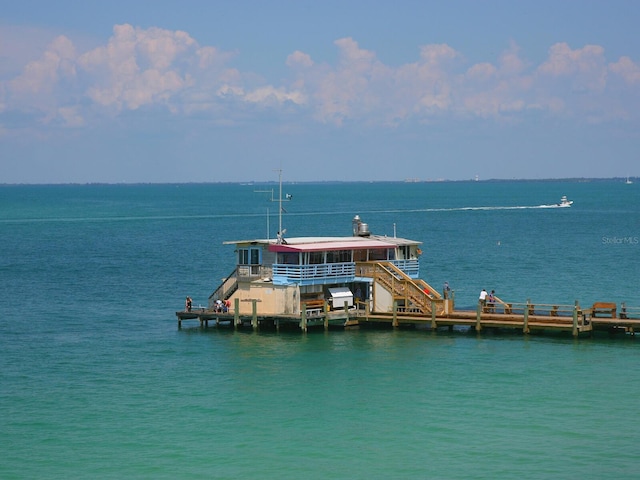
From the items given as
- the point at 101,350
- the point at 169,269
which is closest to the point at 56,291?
the point at 169,269

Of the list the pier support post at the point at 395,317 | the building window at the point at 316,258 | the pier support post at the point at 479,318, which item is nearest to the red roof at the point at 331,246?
the building window at the point at 316,258

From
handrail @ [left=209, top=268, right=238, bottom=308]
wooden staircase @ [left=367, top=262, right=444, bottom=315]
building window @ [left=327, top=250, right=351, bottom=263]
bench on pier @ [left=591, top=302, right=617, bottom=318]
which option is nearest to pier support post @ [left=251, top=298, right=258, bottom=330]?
handrail @ [left=209, top=268, right=238, bottom=308]

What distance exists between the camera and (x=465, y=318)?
56781mm

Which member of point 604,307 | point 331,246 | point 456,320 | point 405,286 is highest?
point 331,246

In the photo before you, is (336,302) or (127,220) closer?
(336,302)

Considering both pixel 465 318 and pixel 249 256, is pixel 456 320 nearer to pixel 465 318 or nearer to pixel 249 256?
pixel 465 318

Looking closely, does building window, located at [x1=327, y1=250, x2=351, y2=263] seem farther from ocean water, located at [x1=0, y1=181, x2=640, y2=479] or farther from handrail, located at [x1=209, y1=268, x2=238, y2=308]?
handrail, located at [x1=209, y1=268, x2=238, y2=308]

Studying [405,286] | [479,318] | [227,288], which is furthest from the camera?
[227,288]

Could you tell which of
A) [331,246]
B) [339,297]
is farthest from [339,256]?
[339,297]

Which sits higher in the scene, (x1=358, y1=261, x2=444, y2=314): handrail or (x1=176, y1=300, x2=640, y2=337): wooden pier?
(x1=358, y1=261, x2=444, y2=314): handrail

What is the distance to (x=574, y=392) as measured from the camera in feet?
144

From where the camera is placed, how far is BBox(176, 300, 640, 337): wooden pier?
54375 millimetres

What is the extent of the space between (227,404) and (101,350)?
13.4m

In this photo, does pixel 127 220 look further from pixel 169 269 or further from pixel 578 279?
pixel 578 279
